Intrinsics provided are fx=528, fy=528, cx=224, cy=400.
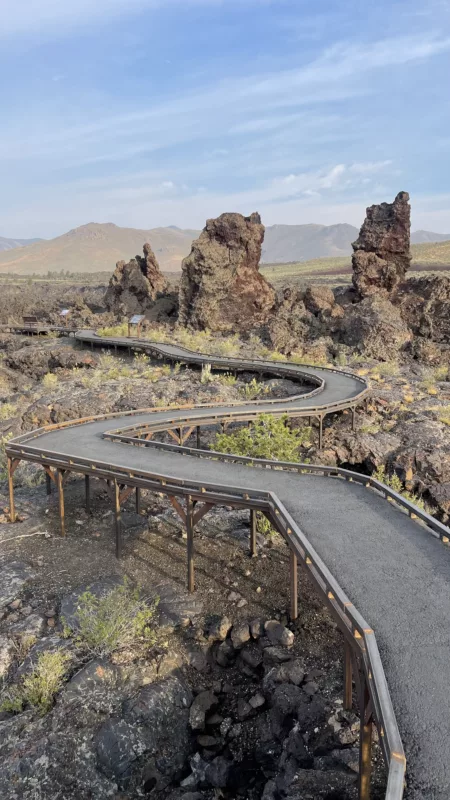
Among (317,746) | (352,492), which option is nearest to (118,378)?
(352,492)

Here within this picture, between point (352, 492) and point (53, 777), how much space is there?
1018 cm

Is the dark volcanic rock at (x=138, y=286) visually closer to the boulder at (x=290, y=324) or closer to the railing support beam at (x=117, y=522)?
the boulder at (x=290, y=324)

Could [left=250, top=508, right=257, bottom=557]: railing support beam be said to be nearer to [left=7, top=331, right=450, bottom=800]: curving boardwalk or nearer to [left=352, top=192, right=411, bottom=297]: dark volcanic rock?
[left=7, top=331, right=450, bottom=800]: curving boardwalk

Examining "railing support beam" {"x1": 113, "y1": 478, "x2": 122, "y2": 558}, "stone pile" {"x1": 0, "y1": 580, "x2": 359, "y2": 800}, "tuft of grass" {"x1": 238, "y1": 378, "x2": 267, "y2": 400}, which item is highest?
"tuft of grass" {"x1": 238, "y1": 378, "x2": 267, "y2": 400}

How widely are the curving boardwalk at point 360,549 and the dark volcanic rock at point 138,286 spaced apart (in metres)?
37.3

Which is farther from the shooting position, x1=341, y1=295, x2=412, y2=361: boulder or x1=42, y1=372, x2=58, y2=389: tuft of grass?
x1=341, y1=295, x2=412, y2=361: boulder

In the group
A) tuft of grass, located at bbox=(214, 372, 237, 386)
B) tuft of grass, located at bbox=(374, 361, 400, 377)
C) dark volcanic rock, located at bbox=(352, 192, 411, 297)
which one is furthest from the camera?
dark volcanic rock, located at bbox=(352, 192, 411, 297)

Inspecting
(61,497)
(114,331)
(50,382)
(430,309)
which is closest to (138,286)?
(114,331)

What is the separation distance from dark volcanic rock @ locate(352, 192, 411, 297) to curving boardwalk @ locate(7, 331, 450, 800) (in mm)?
32597

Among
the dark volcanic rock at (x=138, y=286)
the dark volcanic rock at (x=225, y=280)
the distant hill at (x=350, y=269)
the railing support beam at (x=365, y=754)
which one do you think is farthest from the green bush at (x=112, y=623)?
the distant hill at (x=350, y=269)

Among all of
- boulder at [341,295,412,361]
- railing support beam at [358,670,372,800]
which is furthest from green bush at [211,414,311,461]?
boulder at [341,295,412,361]

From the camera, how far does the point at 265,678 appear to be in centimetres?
1261

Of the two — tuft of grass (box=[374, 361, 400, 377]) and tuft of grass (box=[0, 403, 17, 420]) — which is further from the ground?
tuft of grass (box=[374, 361, 400, 377])

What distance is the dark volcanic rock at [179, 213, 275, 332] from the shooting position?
5178 centimetres
